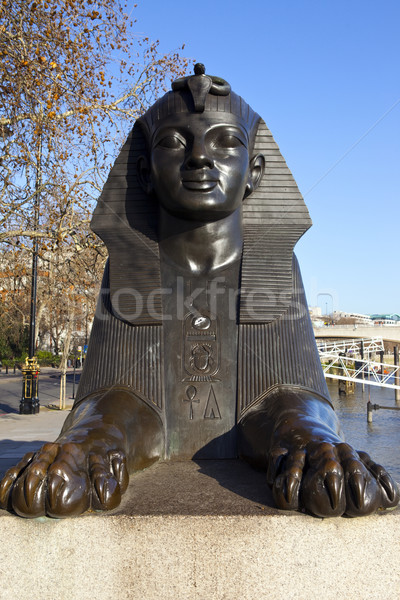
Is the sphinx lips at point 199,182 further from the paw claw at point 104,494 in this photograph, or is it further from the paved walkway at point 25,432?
the paved walkway at point 25,432

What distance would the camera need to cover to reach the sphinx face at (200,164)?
2.74m

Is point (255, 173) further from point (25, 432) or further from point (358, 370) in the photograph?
point (358, 370)

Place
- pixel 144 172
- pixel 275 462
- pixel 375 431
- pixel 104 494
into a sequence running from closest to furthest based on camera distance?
1. pixel 104 494
2. pixel 275 462
3. pixel 144 172
4. pixel 375 431

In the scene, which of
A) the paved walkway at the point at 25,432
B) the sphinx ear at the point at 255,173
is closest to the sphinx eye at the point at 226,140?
the sphinx ear at the point at 255,173

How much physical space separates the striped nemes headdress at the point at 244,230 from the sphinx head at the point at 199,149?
0.08 metres

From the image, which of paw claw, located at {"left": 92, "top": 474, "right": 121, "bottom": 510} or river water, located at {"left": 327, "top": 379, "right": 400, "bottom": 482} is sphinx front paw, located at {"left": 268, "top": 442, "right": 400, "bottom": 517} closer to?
paw claw, located at {"left": 92, "top": 474, "right": 121, "bottom": 510}

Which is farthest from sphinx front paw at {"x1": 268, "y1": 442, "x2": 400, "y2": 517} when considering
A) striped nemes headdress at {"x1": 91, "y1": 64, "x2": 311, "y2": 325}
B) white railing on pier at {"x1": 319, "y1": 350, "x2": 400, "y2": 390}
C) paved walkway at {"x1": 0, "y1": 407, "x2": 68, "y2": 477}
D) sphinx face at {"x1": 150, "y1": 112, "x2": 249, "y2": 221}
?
white railing on pier at {"x1": 319, "y1": 350, "x2": 400, "y2": 390}

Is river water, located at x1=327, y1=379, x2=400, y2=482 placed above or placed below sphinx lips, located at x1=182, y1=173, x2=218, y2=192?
below

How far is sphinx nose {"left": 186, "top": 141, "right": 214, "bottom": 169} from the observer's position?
2.69 m

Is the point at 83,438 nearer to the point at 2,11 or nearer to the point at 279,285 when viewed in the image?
the point at 279,285

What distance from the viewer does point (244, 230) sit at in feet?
10.4

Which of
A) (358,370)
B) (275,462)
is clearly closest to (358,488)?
(275,462)

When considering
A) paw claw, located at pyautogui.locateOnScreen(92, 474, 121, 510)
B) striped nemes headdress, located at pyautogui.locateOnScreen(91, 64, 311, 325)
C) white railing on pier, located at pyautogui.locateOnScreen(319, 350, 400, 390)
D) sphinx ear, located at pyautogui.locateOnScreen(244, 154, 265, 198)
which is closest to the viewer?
paw claw, located at pyautogui.locateOnScreen(92, 474, 121, 510)

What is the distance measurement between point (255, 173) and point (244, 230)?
33 cm
